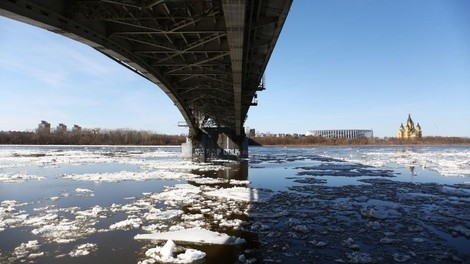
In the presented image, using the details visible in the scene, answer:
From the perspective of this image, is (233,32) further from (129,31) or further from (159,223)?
(159,223)

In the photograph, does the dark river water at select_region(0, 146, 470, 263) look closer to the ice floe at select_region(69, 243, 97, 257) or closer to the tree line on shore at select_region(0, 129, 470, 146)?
the ice floe at select_region(69, 243, 97, 257)

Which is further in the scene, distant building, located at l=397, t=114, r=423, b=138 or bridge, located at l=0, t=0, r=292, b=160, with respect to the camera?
distant building, located at l=397, t=114, r=423, b=138

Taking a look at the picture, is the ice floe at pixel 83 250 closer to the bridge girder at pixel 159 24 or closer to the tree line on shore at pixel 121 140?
the bridge girder at pixel 159 24

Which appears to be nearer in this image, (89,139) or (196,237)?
(196,237)

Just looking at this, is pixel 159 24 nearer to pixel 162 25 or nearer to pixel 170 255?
pixel 162 25

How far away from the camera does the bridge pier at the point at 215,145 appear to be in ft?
132

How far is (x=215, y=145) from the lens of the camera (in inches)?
1625

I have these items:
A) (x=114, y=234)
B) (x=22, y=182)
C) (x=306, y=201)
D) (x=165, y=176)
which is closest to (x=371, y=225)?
(x=306, y=201)

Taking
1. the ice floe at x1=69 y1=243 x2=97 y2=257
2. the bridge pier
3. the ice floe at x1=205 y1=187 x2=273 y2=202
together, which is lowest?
the ice floe at x1=69 y1=243 x2=97 y2=257

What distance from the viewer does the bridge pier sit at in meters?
40.2

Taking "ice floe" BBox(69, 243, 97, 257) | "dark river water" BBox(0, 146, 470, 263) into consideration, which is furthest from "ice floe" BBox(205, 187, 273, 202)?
"ice floe" BBox(69, 243, 97, 257)

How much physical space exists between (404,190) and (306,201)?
17.7 ft

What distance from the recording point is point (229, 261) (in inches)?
233

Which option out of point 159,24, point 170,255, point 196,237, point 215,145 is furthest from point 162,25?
point 215,145
